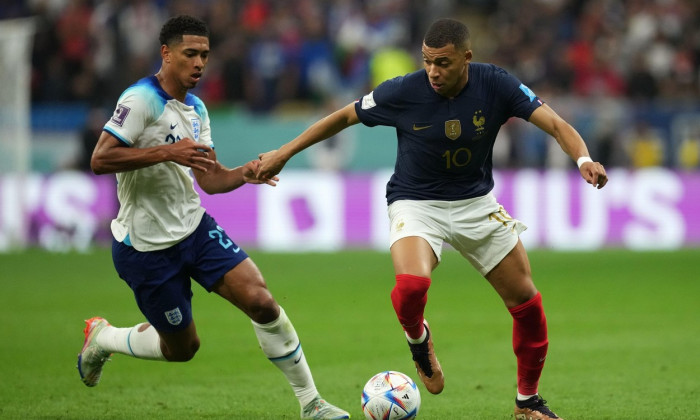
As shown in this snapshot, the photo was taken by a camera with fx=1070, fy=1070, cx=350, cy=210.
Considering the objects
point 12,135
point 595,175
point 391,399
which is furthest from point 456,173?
point 12,135

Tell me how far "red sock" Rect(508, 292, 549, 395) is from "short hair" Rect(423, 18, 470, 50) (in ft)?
5.43

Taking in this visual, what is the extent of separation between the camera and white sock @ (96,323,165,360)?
23.8 ft

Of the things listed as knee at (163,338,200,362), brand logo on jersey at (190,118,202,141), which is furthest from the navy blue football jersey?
knee at (163,338,200,362)

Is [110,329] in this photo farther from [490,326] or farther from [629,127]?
[629,127]

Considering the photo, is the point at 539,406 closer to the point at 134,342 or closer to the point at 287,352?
the point at 287,352

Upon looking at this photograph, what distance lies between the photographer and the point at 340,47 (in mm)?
21312

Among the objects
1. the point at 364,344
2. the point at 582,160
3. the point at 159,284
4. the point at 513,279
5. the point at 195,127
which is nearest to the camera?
the point at 582,160

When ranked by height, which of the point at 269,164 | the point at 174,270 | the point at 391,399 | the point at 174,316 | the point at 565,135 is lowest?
the point at 391,399

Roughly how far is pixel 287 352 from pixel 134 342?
3.75ft

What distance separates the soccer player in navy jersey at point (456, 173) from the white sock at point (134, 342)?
1.59 m

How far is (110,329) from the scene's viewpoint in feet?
24.6

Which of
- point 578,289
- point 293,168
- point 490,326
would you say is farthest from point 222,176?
point 293,168

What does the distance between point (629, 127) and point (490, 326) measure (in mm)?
8734

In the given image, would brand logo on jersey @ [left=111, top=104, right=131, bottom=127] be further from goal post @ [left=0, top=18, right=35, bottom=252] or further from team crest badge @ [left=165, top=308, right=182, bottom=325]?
goal post @ [left=0, top=18, right=35, bottom=252]
